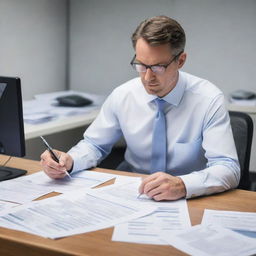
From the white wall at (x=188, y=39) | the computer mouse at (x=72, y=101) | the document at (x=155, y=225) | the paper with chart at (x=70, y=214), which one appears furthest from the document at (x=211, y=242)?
the white wall at (x=188, y=39)

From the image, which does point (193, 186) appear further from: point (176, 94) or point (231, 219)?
point (176, 94)

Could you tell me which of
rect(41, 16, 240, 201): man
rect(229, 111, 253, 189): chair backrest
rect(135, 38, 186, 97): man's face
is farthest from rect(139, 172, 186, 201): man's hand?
rect(229, 111, 253, 189): chair backrest

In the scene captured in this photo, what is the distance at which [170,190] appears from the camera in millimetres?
1364

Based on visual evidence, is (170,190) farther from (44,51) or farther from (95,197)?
(44,51)

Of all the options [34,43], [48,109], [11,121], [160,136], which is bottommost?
[48,109]

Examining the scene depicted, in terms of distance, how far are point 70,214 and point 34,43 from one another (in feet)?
5.94

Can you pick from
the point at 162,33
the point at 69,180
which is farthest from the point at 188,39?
the point at 69,180

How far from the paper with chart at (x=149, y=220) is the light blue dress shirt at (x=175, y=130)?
0.87ft

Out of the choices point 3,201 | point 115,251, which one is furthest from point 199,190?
point 3,201

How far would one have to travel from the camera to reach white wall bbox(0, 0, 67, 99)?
262 cm

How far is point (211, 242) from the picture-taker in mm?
1088

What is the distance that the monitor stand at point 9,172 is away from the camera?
5.14ft

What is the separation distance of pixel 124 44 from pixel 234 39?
73cm

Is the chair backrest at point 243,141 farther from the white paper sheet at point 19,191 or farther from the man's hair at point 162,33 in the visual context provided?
the white paper sheet at point 19,191
